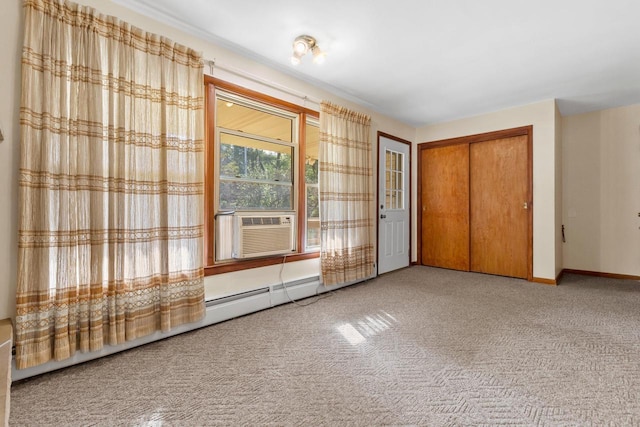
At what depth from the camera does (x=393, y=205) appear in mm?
4598

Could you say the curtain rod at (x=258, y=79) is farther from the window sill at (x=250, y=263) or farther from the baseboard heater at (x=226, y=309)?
the baseboard heater at (x=226, y=309)

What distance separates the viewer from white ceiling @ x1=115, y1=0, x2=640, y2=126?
2094mm

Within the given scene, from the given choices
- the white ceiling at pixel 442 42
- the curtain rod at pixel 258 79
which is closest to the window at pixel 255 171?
the curtain rod at pixel 258 79

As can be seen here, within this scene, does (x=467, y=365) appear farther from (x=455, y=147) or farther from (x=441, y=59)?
(x=455, y=147)

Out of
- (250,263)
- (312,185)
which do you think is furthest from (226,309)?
(312,185)

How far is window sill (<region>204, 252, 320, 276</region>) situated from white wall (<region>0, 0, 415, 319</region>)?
0.17ft

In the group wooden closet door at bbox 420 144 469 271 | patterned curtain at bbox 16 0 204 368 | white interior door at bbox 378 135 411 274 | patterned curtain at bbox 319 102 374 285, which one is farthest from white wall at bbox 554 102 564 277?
patterned curtain at bbox 16 0 204 368

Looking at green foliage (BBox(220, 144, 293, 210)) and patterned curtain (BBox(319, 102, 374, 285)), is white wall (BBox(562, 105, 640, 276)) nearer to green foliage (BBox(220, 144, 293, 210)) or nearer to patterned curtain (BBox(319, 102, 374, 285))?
patterned curtain (BBox(319, 102, 374, 285))

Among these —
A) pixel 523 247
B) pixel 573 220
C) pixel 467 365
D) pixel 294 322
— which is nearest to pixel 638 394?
pixel 467 365

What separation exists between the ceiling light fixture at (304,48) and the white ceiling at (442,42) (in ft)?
0.17

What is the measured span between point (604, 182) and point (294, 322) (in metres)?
4.84

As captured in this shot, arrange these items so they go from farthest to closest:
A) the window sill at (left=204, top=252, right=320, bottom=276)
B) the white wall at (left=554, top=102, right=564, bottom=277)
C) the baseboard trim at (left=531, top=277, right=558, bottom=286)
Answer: the white wall at (left=554, top=102, right=564, bottom=277)
the baseboard trim at (left=531, top=277, right=558, bottom=286)
the window sill at (left=204, top=252, right=320, bottom=276)

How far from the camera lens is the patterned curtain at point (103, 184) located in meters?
1.63

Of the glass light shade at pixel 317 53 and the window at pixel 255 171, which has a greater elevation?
the glass light shade at pixel 317 53
